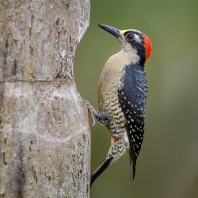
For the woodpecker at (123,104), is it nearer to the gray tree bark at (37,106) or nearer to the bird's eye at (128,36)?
the bird's eye at (128,36)

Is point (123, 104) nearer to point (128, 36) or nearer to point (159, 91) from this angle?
point (128, 36)

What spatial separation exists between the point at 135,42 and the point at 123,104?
70 cm

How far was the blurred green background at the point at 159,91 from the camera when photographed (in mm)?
7254

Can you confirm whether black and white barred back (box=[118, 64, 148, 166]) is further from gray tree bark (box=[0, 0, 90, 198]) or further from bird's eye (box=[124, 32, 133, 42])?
gray tree bark (box=[0, 0, 90, 198])

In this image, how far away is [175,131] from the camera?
7773 millimetres

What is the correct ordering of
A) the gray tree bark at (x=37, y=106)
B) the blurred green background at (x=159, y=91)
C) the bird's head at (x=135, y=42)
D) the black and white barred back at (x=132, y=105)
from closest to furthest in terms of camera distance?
the gray tree bark at (x=37, y=106) → the black and white barred back at (x=132, y=105) → the bird's head at (x=135, y=42) → the blurred green background at (x=159, y=91)

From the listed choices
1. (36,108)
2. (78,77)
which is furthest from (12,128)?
(78,77)

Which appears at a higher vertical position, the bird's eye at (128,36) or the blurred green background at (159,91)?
the bird's eye at (128,36)

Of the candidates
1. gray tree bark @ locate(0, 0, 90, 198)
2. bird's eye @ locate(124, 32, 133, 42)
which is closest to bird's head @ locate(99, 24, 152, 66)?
bird's eye @ locate(124, 32, 133, 42)

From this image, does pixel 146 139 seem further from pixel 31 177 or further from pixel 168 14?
pixel 31 177

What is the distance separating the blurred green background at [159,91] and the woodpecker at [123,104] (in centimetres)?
217

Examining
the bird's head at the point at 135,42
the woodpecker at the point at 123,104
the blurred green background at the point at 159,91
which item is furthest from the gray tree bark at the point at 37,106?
the blurred green background at the point at 159,91

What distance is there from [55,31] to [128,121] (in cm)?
180

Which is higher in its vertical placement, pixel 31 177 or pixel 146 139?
pixel 31 177
